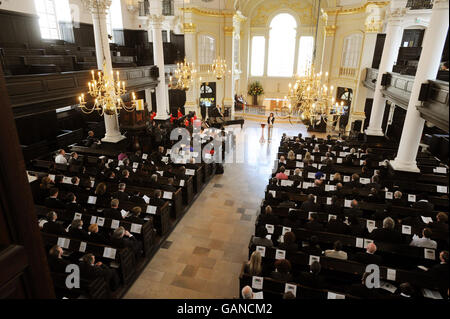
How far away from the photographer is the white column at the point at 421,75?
7.17m

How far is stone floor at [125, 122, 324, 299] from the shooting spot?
639 centimetres

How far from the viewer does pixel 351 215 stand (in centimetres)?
706

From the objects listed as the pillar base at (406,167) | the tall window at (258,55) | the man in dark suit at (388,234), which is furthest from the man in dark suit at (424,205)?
the tall window at (258,55)

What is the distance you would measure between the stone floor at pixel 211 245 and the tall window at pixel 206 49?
11.8 metres

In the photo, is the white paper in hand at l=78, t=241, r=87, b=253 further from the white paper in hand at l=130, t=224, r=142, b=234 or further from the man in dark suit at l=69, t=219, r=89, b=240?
the white paper in hand at l=130, t=224, r=142, b=234

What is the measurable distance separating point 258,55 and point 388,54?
16423mm

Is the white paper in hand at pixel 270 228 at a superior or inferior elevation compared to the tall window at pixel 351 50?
inferior

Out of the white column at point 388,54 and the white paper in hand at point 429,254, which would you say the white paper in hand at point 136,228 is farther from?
the white column at point 388,54

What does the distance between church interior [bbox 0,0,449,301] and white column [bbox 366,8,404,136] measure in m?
0.05

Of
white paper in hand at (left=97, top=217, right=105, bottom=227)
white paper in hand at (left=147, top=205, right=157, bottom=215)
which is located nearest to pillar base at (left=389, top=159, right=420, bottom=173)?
white paper in hand at (left=147, top=205, right=157, bottom=215)
